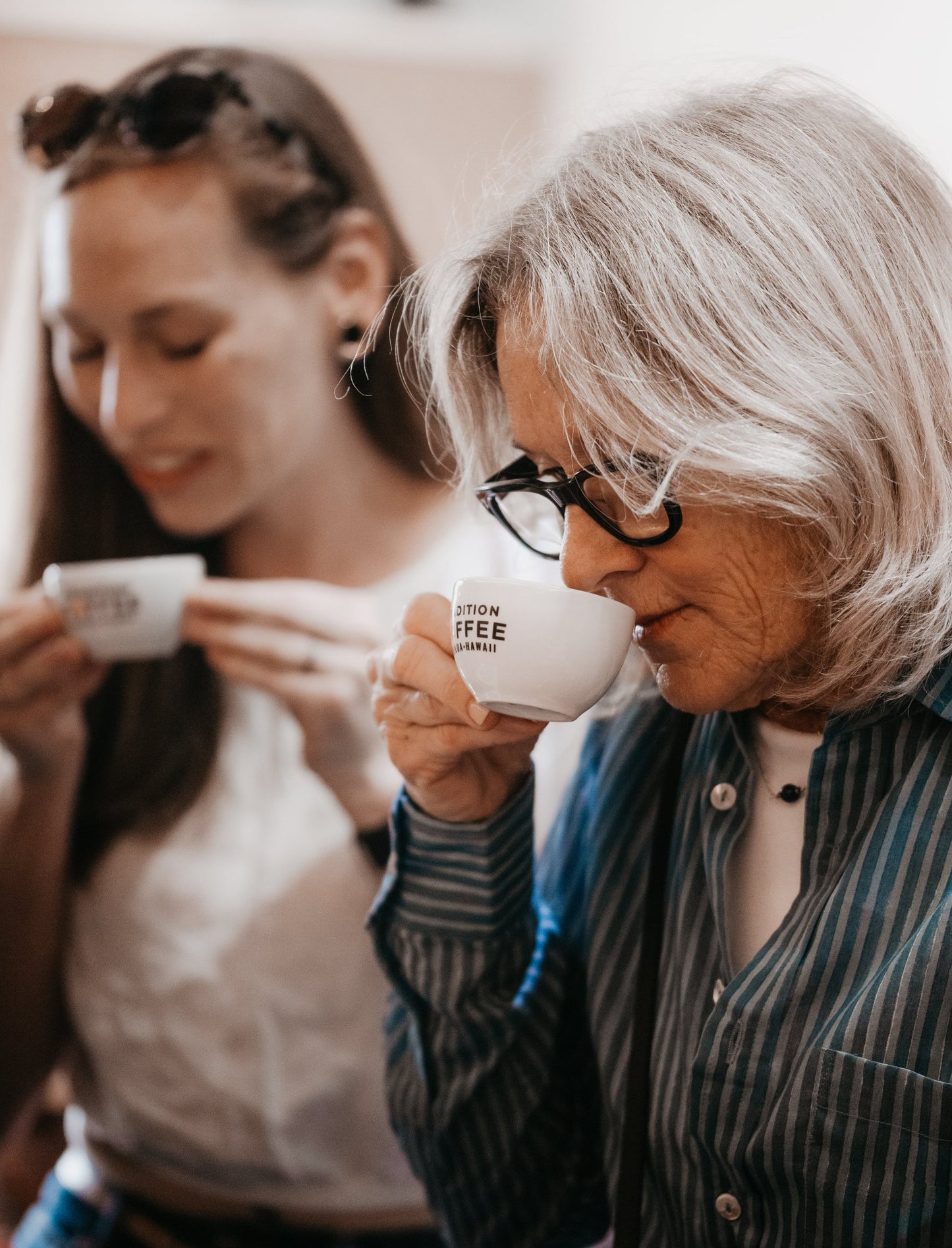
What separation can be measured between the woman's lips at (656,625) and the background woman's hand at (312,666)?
20.9 inches

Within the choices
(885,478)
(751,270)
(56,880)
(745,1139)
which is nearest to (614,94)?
(751,270)

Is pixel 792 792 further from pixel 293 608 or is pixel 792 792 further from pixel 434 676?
pixel 293 608

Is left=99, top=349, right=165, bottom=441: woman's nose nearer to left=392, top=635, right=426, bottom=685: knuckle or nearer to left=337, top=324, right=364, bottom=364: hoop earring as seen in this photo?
left=337, top=324, right=364, bottom=364: hoop earring

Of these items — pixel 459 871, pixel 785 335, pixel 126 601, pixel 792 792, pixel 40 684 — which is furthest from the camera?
pixel 40 684

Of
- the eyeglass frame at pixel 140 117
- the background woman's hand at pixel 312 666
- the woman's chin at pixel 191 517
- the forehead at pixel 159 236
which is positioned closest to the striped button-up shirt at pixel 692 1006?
the background woman's hand at pixel 312 666

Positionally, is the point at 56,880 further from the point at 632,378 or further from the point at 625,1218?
the point at 632,378

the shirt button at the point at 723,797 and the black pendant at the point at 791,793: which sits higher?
the black pendant at the point at 791,793

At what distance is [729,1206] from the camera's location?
775 millimetres

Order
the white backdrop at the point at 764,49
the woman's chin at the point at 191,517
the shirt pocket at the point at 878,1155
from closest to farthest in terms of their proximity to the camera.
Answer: the shirt pocket at the point at 878,1155, the white backdrop at the point at 764,49, the woman's chin at the point at 191,517

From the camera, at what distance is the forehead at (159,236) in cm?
123

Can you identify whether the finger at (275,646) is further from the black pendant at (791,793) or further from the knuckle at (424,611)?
the black pendant at (791,793)

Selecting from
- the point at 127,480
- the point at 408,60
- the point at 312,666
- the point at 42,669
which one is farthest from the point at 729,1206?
the point at 408,60

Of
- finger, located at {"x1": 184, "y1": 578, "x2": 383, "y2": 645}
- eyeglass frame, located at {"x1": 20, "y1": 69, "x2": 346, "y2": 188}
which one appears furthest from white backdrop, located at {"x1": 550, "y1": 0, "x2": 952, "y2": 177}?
finger, located at {"x1": 184, "y1": 578, "x2": 383, "y2": 645}

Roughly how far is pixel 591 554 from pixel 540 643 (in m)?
0.08
